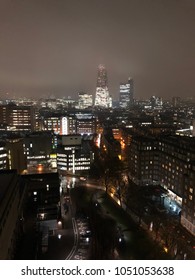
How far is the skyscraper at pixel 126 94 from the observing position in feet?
114

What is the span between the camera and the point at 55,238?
3.93m

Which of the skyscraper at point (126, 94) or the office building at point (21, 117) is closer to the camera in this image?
the office building at point (21, 117)

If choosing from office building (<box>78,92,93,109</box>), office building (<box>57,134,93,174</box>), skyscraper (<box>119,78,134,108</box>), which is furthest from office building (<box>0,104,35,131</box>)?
skyscraper (<box>119,78,134,108</box>)

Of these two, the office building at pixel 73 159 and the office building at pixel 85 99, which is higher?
the office building at pixel 85 99

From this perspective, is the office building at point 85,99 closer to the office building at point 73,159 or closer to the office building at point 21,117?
the office building at point 21,117

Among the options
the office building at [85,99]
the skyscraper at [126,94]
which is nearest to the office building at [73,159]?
the office building at [85,99]

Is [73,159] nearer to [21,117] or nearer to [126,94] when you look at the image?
[21,117]

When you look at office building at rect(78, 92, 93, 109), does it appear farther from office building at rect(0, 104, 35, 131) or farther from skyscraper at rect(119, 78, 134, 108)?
office building at rect(0, 104, 35, 131)

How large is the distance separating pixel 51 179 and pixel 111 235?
1838 millimetres

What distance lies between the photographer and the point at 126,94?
3544 cm

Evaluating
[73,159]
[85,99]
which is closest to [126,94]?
[85,99]

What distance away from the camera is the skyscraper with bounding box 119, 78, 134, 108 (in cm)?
3481
